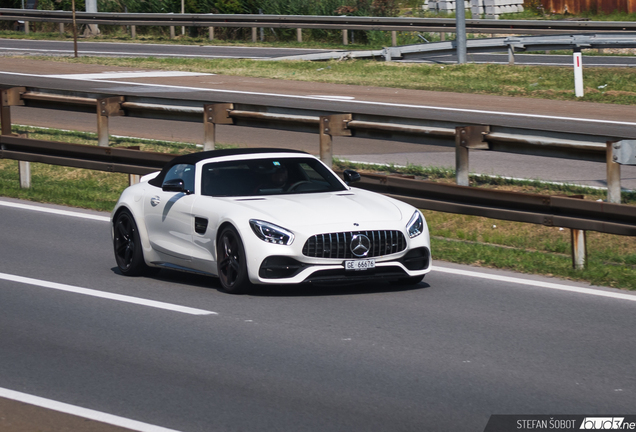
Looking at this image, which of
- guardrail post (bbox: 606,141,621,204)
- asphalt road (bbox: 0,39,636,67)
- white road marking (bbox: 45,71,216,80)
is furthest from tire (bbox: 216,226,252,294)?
asphalt road (bbox: 0,39,636,67)

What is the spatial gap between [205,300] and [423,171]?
22.0 ft

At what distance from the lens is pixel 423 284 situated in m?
9.76

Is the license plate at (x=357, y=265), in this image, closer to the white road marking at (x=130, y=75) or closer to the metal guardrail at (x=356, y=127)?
the metal guardrail at (x=356, y=127)

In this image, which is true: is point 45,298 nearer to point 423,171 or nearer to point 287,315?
point 287,315

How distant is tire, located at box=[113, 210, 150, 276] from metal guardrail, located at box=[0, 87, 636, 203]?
3.47 meters

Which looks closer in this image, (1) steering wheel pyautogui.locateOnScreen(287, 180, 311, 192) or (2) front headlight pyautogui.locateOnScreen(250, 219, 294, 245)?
(2) front headlight pyautogui.locateOnScreen(250, 219, 294, 245)

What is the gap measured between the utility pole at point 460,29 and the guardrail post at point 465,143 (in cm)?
1589

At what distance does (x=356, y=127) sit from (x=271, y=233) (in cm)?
477

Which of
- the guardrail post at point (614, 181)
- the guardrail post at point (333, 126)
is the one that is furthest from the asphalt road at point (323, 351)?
the guardrail post at point (333, 126)

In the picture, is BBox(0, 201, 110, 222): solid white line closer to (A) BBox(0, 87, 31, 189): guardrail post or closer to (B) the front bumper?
(A) BBox(0, 87, 31, 189): guardrail post

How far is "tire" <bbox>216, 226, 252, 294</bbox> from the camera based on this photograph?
29.5 feet

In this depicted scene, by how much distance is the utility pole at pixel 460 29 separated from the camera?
27625mm

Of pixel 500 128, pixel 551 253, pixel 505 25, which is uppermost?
pixel 505 25


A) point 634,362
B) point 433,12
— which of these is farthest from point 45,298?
point 433,12
